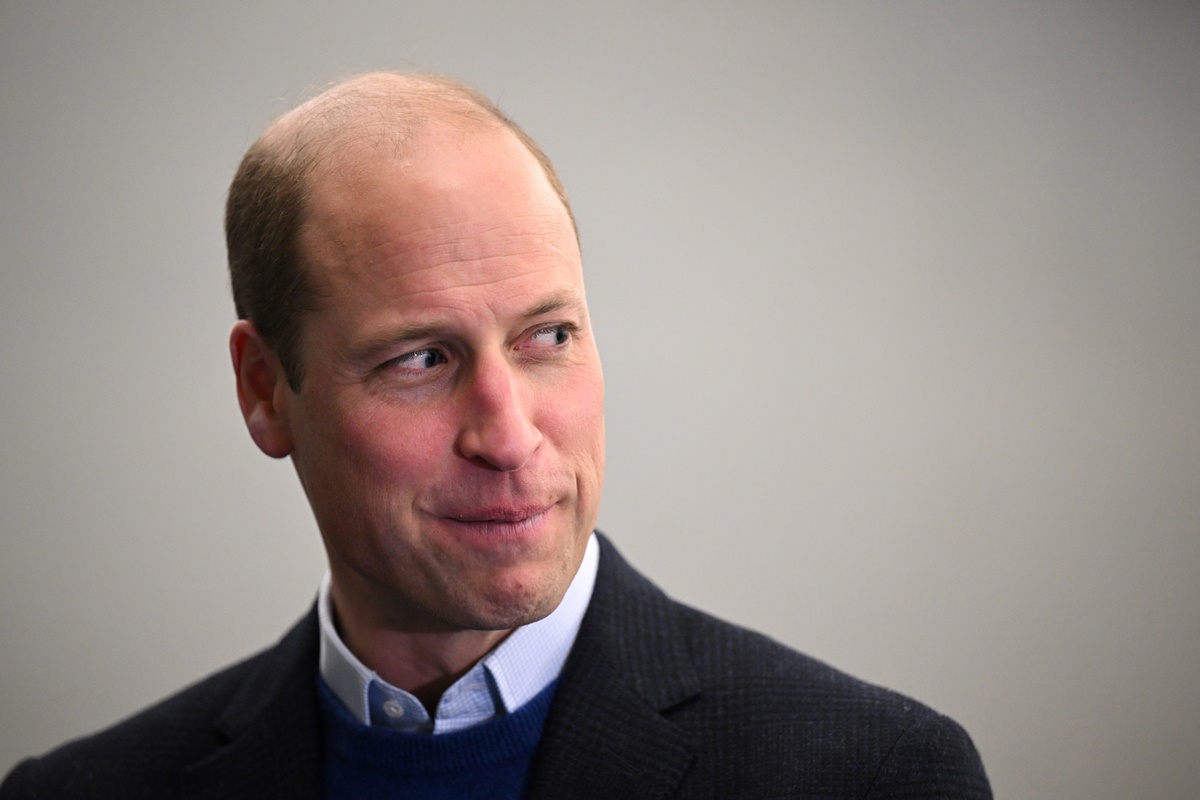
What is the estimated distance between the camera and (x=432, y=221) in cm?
177

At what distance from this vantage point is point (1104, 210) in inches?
151

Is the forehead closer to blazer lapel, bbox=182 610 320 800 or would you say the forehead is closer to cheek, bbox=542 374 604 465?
cheek, bbox=542 374 604 465

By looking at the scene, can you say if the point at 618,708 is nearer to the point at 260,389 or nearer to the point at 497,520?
the point at 497,520

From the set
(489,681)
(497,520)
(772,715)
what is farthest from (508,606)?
(772,715)

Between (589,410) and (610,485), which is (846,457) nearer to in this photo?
(610,485)

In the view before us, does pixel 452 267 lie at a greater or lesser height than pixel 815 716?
greater

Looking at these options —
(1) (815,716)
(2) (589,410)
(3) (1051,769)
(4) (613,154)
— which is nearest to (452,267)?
(2) (589,410)

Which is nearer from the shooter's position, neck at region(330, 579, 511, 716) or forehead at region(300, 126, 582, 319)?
forehead at region(300, 126, 582, 319)

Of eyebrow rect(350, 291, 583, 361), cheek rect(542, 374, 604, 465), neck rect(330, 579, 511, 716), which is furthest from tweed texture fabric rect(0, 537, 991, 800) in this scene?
eyebrow rect(350, 291, 583, 361)

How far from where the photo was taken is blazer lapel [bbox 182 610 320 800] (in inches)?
81.6

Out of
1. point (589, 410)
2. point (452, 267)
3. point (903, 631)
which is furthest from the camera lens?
point (903, 631)

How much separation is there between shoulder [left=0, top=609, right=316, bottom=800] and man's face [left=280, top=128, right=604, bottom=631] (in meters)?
0.51

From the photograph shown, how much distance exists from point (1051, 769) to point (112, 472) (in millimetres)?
2961

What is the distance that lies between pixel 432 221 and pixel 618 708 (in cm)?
80
